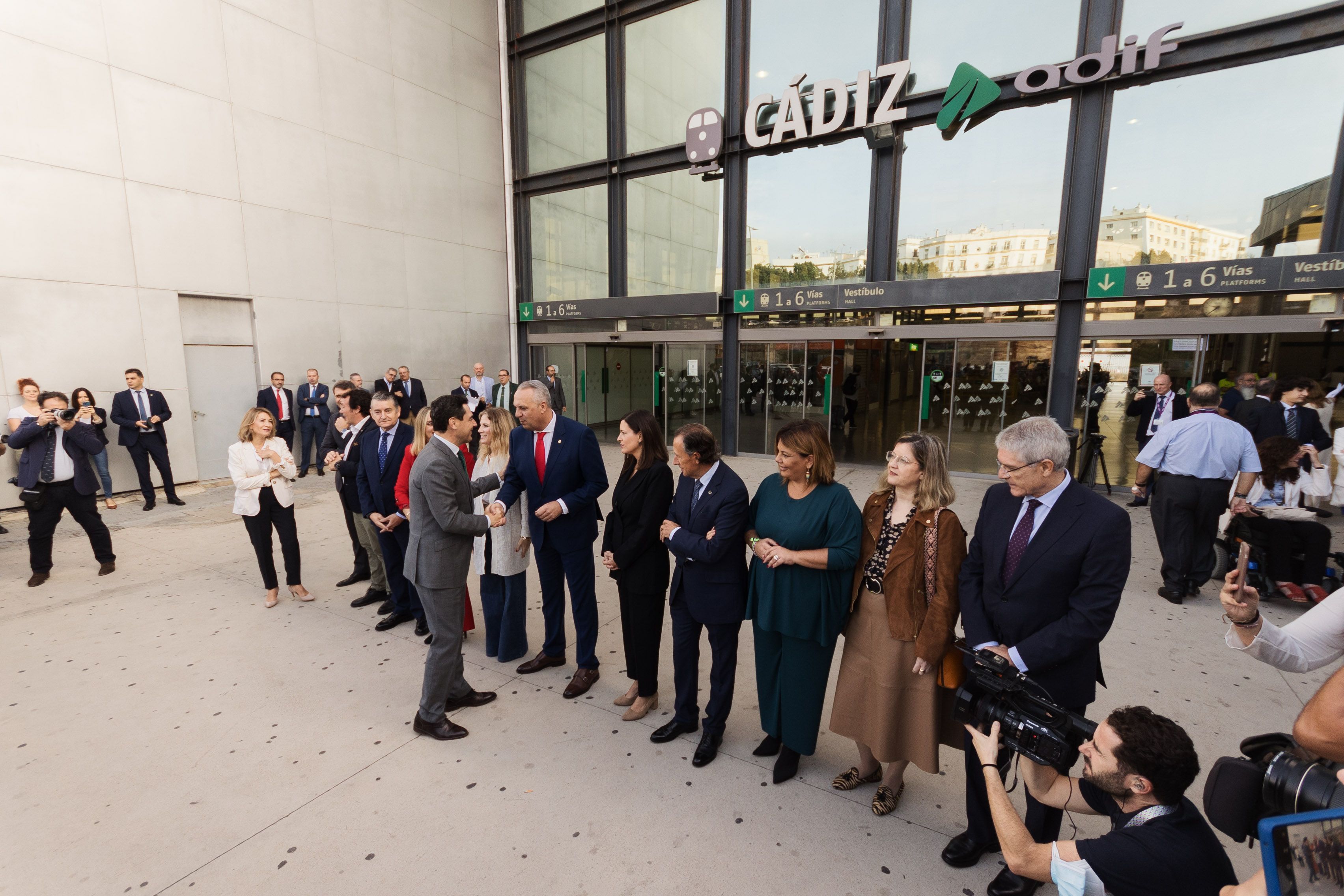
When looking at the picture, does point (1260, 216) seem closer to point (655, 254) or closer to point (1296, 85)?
point (1296, 85)

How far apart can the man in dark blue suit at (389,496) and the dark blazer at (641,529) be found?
1857mm

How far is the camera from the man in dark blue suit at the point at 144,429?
8.91 meters

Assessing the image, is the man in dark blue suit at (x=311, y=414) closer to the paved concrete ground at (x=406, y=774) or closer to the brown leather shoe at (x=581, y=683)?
the paved concrete ground at (x=406, y=774)

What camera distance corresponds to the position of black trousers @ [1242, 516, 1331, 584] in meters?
4.69

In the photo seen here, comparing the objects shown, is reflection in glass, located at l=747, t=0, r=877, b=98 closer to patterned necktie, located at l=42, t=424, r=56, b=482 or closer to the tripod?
the tripod

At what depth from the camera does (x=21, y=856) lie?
2553 millimetres

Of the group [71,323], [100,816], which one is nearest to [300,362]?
[71,323]

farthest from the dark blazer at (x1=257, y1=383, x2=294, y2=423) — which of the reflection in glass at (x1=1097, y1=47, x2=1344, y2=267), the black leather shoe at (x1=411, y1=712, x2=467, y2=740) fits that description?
the reflection in glass at (x1=1097, y1=47, x2=1344, y2=267)

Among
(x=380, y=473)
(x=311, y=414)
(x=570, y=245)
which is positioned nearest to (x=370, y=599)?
(x=380, y=473)

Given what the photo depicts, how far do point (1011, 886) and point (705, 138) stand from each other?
12496mm

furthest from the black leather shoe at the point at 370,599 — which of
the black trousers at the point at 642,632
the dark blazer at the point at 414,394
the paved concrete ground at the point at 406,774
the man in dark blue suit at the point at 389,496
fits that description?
the dark blazer at the point at 414,394

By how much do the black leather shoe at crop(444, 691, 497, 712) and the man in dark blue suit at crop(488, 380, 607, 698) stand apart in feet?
1.55

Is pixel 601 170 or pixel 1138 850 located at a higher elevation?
pixel 601 170

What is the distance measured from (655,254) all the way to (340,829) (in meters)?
12.6
